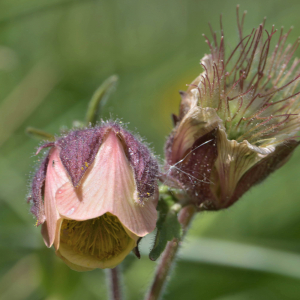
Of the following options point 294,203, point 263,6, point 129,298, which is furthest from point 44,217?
point 263,6

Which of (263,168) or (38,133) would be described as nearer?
(263,168)

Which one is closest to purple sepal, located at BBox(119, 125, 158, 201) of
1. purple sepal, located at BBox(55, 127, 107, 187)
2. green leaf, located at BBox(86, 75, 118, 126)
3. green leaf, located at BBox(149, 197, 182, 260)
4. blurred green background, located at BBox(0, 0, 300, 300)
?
purple sepal, located at BBox(55, 127, 107, 187)

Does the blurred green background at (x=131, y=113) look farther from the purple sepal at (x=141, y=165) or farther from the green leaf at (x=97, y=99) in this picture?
the purple sepal at (x=141, y=165)

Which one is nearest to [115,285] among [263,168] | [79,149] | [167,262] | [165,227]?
[167,262]

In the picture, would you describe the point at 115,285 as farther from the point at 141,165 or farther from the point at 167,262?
the point at 141,165

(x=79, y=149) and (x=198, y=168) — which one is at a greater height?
(x=79, y=149)

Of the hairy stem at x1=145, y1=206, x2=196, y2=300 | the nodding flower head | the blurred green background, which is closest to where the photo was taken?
the nodding flower head

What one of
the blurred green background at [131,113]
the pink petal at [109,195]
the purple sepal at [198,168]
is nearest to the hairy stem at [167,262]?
the purple sepal at [198,168]

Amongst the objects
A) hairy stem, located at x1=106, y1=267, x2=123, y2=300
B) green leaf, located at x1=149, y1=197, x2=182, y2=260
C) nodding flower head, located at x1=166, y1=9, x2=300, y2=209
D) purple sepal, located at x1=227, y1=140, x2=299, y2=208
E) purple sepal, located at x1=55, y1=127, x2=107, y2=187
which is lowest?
hairy stem, located at x1=106, y1=267, x2=123, y2=300

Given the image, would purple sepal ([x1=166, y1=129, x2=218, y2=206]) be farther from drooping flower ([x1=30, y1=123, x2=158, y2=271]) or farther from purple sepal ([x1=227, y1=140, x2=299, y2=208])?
drooping flower ([x1=30, y1=123, x2=158, y2=271])
